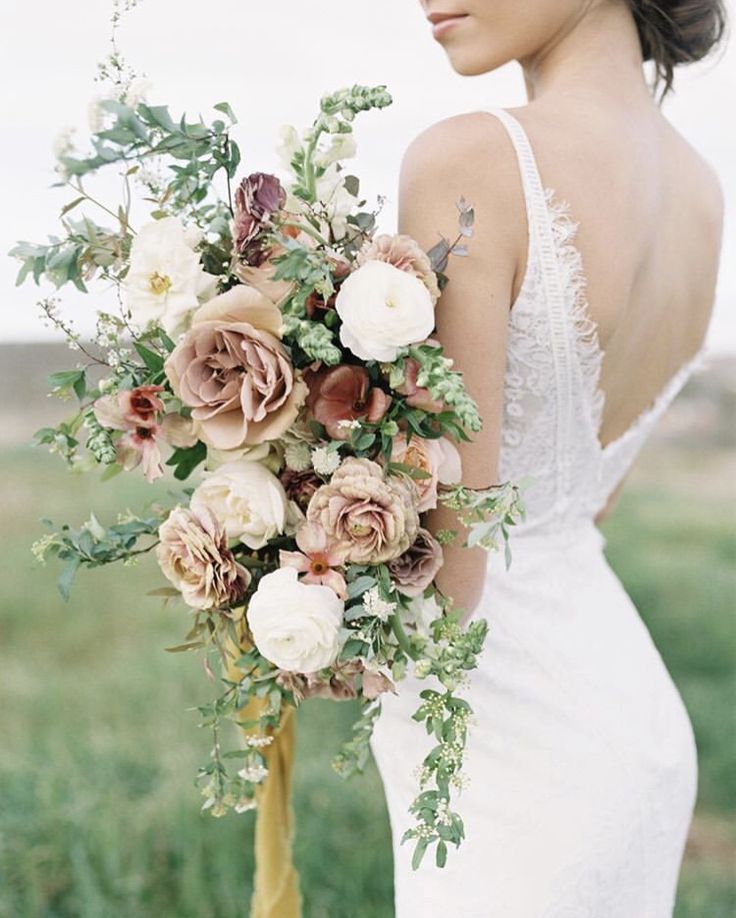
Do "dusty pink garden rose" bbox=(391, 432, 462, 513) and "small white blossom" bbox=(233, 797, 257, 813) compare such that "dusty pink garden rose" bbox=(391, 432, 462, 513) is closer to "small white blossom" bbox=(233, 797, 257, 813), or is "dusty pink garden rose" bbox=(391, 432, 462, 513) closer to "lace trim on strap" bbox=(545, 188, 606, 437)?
"lace trim on strap" bbox=(545, 188, 606, 437)

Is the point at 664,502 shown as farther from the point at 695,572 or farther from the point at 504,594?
the point at 504,594

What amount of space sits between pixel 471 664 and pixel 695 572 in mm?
5509

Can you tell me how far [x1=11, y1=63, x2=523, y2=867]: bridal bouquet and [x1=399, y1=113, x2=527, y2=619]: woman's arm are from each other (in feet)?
0.20

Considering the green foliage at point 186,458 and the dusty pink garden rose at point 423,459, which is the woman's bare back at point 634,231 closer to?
the dusty pink garden rose at point 423,459

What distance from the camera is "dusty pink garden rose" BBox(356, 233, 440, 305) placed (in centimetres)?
139

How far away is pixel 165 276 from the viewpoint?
4.57 ft

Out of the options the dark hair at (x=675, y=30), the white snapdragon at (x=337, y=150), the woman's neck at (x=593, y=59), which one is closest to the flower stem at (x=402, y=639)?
the white snapdragon at (x=337, y=150)

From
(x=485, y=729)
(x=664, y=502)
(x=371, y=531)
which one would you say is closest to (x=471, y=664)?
(x=371, y=531)

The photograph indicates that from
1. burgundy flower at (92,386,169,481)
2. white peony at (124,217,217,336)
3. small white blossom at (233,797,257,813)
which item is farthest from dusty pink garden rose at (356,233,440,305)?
small white blossom at (233,797,257,813)

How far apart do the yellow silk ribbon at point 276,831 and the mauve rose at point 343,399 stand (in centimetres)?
65

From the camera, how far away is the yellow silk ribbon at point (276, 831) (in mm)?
1916

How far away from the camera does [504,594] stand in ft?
6.29

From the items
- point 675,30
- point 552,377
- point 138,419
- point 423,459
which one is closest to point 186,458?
point 138,419

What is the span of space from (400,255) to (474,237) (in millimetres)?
177
